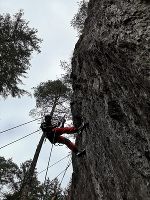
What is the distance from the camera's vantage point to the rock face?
6.02 meters

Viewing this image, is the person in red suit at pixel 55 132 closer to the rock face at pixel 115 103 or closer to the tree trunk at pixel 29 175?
the rock face at pixel 115 103

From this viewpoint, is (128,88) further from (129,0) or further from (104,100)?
(129,0)

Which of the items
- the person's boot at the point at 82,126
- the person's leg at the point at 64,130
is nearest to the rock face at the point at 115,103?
the person's boot at the point at 82,126

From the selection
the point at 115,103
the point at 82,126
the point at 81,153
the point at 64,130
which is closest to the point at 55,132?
the point at 64,130

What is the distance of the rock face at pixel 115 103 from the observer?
6020 millimetres

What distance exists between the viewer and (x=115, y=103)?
737cm

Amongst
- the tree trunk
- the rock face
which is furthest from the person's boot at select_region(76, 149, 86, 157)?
the tree trunk

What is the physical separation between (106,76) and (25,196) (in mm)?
10677

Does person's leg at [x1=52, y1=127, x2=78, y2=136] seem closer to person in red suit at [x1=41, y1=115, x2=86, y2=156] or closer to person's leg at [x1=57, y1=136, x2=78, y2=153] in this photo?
person in red suit at [x1=41, y1=115, x2=86, y2=156]

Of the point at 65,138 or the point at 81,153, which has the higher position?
the point at 65,138

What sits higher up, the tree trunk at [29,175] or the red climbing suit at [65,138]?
the tree trunk at [29,175]

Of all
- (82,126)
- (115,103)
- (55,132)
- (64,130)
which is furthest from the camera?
(55,132)

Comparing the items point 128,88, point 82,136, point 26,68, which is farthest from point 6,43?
point 128,88

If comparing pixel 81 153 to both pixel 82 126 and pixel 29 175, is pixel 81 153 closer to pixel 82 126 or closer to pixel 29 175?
pixel 82 126
